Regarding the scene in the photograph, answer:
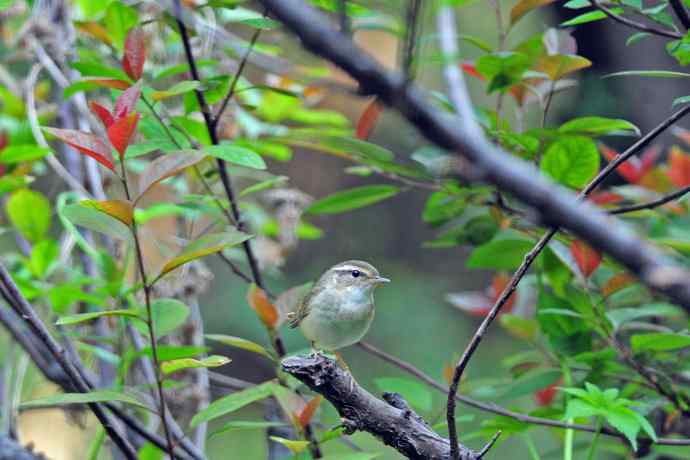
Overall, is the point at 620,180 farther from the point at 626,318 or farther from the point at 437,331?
the point at 437,331

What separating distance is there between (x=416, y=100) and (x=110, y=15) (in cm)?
151

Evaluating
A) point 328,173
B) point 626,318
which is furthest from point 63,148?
point 328,173

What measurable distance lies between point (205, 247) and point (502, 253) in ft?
2.54

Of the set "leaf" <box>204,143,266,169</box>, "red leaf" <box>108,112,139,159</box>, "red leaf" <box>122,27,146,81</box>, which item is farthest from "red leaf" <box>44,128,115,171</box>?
"red leaf" <box>122,27,146,81</box>

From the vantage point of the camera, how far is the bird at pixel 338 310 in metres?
1.82

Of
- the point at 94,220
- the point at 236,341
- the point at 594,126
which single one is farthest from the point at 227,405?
the point at 594,126

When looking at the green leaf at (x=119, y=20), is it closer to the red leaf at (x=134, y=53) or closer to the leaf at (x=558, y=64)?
the red leaf at (x=134, y=53)

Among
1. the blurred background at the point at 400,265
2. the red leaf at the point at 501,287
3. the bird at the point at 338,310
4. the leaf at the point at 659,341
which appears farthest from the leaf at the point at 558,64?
the blurred background at the point at 400,265

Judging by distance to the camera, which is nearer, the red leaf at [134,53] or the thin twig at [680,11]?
the thin twig at [680,11]

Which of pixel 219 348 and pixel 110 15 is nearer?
pixel 110 15

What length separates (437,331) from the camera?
5.13 metres

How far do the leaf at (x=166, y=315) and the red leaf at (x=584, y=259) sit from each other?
2.48 feet

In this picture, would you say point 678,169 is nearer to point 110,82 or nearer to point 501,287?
point 501,287

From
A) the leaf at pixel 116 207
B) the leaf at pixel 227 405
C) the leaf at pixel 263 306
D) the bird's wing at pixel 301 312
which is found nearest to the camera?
the leaf at pixel 116 207
